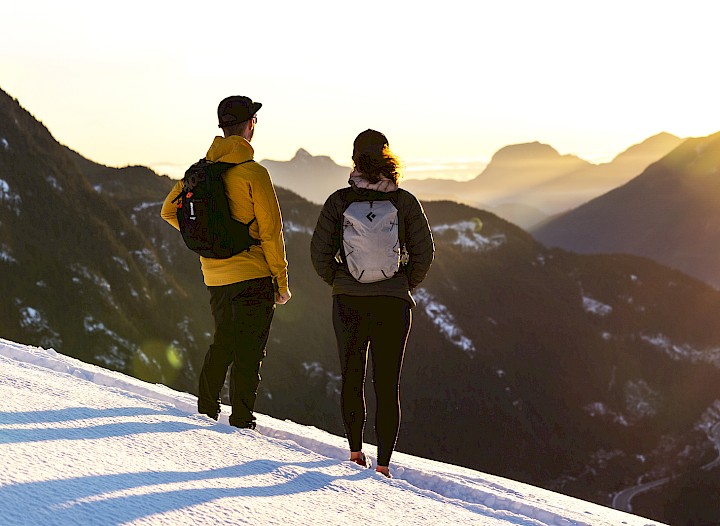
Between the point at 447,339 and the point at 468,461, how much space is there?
23.3 meters

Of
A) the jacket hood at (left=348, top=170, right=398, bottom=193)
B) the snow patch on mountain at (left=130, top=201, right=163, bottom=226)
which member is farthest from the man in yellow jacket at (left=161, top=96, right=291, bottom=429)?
the snow patch on mountain at (left=130, top=201, right=163, bottom=226)

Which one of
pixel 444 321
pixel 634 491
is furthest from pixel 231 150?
pixel 444 321

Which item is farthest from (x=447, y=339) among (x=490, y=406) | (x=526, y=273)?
(x=526, y=273)

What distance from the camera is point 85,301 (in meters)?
61.3

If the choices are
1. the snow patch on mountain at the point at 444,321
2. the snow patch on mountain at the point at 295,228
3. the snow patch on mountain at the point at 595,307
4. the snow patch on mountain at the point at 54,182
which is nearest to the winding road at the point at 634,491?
the snow patch on mountain at the point at 444,321

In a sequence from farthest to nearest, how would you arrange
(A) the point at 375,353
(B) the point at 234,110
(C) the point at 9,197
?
(C) the point at 9,197 < (B) the point at 234,110 < (A) the point at 375,353

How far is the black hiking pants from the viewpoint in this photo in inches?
222

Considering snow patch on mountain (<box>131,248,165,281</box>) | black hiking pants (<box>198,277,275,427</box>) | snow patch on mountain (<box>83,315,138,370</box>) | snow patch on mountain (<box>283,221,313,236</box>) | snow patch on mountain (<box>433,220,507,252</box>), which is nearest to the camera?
black hiking pants (<box>198,277,275,427</box>)

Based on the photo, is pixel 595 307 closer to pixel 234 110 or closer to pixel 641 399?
pixel 641 399

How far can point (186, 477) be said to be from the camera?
359cm

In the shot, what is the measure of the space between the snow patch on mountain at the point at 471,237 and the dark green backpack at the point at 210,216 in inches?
6492

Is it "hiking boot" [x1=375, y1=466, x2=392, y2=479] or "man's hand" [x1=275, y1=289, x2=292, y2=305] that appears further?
"man's hand" [x1=275, y1=289, x2=292, y2=305]

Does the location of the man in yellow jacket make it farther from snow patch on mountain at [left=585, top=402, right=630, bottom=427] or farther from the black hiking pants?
snow patch on mountain at [left=585, top=402, right=630, bottom=427]

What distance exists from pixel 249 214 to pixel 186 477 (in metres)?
2.49
